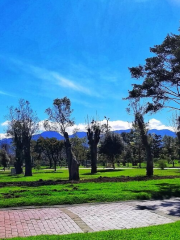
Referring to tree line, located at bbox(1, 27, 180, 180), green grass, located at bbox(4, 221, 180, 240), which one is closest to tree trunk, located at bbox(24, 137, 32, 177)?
tree line, located at bbox(1, 27, 180, 180)

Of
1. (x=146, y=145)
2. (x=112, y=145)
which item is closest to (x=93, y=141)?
(x=112, y=145)

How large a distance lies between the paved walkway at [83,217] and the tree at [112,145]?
1518 inches

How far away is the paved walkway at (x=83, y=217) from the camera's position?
292 inches

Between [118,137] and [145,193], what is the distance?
124ft

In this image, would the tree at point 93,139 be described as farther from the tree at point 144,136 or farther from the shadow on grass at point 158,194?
the shadow on grass at point 158,194

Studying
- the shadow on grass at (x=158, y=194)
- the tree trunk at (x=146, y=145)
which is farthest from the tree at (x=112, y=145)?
the shadow on grass at (x=158, y=194)

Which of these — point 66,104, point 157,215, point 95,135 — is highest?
point 66,104

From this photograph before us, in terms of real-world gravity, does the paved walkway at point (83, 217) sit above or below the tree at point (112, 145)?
below

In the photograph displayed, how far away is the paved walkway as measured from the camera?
7.41 meters

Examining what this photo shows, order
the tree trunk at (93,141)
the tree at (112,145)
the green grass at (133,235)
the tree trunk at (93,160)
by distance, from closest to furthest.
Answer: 1. the green grass at (133,235)
2. the tree trunk at (93,160)
3. the tree trunk at (93,141)
4. the tree at (112,145)

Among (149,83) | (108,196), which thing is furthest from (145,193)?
(149,83)

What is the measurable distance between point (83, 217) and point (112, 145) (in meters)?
41.4

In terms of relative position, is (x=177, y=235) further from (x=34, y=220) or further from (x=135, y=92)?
(x=135, y=92)

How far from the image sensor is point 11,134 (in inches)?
1855
